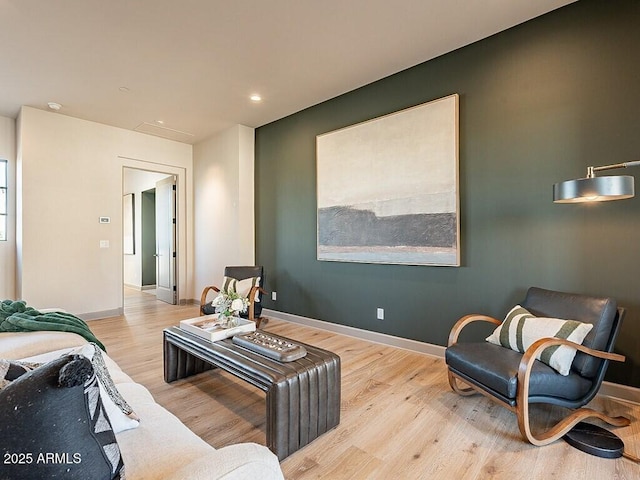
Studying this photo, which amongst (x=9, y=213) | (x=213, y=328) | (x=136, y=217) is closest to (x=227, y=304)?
(x=213, y=328)

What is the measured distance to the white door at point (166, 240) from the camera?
6203 mm

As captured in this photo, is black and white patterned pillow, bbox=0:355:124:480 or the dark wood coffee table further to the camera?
the dark wood coffee table

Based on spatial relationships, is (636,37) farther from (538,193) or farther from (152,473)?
(152,473)

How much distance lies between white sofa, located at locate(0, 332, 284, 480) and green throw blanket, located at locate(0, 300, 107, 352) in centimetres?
81

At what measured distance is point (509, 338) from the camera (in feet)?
7.86

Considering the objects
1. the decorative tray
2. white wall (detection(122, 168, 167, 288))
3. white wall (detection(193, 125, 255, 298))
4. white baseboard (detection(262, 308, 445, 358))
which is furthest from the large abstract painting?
white wall (detection(122, 168, 167, 288))

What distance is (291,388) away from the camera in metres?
1.85

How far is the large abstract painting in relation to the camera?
3.29 m

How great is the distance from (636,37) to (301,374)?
3.39m

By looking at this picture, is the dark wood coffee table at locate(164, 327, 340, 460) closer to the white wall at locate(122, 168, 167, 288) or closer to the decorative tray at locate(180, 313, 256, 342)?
the decorative tray at locate(180, 313, 256, 342)

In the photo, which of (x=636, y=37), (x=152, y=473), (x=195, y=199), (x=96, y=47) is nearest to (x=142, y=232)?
(x=195, y=199)

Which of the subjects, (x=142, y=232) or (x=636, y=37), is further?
(x=142, y=232)

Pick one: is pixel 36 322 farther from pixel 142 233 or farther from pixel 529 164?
pixel 142 233

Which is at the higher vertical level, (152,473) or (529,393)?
(152,473)
